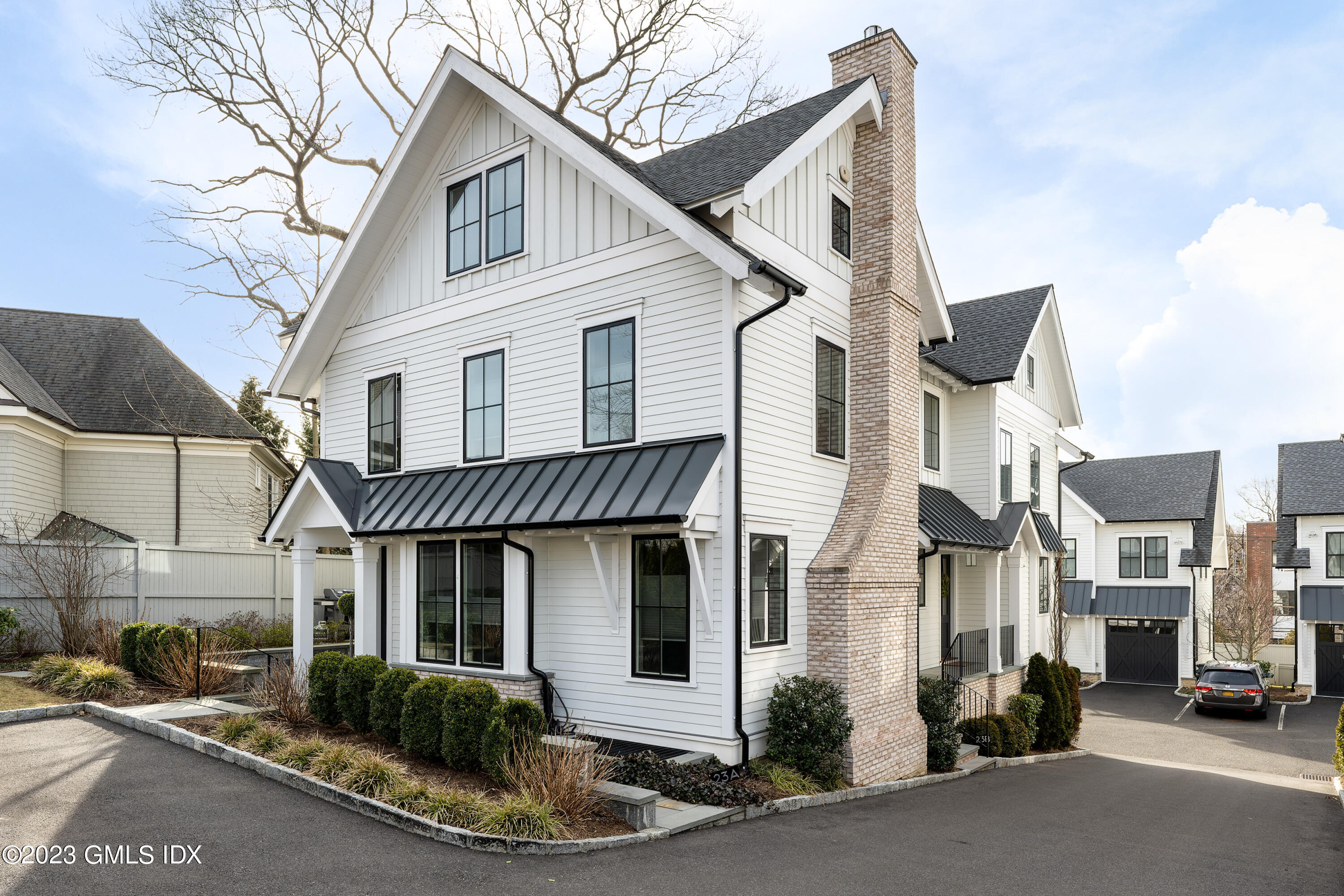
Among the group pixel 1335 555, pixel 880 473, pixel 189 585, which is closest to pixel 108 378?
pixel 189 585

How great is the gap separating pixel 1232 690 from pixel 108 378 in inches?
1424

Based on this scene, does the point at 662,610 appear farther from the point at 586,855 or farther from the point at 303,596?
the point at 303,596

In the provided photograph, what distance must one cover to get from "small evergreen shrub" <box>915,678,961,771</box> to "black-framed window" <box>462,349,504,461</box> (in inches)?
302

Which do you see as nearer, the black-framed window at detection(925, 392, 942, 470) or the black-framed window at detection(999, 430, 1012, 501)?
the black-framed window at detection(925, 392, 942, 470)

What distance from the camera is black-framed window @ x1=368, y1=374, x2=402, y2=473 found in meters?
14.3

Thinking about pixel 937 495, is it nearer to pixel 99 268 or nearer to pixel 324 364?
pixel 324 364

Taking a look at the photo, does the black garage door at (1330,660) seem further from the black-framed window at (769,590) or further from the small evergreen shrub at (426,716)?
the small evergreen shrub at (426,716)

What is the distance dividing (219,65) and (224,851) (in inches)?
864

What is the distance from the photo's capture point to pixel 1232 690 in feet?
92.9

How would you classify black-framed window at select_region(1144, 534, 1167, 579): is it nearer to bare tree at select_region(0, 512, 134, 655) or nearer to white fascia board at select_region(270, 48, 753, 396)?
white fascia board at select_region(270, 48, 753, 396)

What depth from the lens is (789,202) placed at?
39.2 ft

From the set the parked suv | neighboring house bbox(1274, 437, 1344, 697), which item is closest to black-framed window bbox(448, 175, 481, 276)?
the parked suv

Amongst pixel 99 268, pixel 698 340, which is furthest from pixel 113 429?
pixel 698 340

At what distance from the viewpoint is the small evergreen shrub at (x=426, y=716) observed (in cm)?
984
